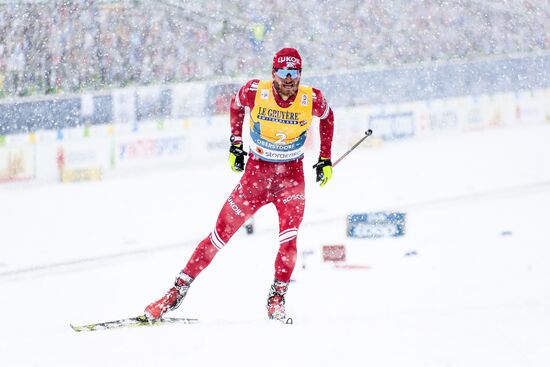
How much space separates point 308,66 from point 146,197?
745 centimetres

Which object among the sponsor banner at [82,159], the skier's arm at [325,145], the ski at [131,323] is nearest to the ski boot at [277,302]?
the ski at [131,323]

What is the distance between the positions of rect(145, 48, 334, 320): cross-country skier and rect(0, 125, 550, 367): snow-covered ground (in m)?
0.36

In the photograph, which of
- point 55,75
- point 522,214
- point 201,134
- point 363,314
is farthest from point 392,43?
point 363,314

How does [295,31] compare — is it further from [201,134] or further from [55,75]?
[55,75]

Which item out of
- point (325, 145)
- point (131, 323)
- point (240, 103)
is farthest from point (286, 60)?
point (131, 323)

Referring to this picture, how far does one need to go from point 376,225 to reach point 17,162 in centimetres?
722

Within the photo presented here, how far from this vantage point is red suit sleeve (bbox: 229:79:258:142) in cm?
564

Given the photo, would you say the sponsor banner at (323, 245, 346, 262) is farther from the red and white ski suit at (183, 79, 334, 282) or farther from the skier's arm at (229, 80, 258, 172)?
the skier's arm at (229, 80, 258, 172)

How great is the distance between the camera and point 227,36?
18.6 metres

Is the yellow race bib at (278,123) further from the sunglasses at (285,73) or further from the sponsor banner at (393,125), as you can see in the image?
the sponsor banner at (393,125)

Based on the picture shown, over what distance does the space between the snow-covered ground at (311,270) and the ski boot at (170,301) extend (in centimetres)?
24

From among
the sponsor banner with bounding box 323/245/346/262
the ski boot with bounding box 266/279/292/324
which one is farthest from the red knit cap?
the sponsor banner with bounding box 323/245/346/262

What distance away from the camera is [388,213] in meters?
9.11

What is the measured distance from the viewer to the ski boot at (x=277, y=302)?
5.55 m
